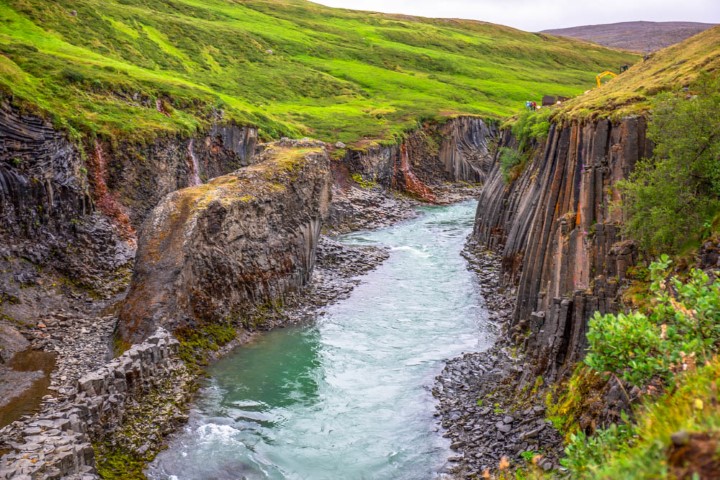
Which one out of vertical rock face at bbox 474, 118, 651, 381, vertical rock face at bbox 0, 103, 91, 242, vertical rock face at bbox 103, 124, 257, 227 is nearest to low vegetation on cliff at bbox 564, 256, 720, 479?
vertical rock face at bbox 474, 118, 651, 381

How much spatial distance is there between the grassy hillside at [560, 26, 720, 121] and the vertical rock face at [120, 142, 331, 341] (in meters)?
17.8

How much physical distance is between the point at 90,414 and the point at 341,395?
10.3 meters

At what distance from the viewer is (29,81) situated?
44.5m

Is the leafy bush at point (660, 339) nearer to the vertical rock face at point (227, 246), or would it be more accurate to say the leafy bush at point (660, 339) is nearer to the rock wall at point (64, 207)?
the vertical rock face at point (227, 246)

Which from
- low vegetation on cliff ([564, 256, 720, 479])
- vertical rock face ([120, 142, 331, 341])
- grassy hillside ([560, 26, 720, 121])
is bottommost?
vertical rock face ([120, 142, 331, 341])

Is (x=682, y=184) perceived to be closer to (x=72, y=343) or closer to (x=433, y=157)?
(x=72, y=343)

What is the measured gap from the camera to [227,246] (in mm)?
34469

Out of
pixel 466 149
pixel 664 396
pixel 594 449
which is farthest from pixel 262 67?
pixel 664 396

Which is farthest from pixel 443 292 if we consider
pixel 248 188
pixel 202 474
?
pixel 202 474

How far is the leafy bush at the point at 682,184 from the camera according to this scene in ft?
67.6

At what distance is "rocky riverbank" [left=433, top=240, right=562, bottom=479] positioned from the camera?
19969 millimetres

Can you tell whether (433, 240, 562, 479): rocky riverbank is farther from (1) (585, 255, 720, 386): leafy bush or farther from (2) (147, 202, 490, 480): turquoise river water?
(1) (585, 255, 720, 386): leafy bush

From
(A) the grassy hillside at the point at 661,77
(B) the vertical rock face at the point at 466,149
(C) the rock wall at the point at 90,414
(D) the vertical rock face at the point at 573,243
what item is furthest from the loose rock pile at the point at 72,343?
(B) the vertical rock face at the point at 466,149

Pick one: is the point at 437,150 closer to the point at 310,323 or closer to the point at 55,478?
the point at 310,323
